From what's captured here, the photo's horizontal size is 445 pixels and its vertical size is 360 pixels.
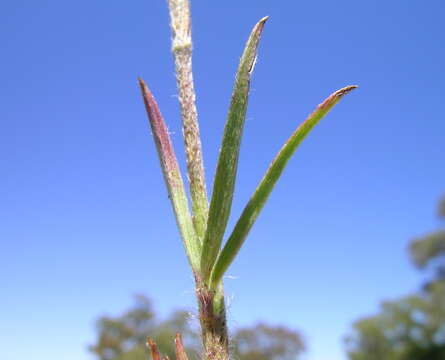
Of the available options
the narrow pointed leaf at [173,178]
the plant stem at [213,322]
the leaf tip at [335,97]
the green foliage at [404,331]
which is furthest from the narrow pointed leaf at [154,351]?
the green foliage at [404,331]

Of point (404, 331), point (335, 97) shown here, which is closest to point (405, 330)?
point (404, 331)

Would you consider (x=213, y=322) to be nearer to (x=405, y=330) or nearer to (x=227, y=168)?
(x=227, y=168)

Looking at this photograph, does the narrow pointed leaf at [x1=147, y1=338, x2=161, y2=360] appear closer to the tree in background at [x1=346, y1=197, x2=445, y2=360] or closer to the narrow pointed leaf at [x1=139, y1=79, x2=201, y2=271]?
the narrow pointed leaf at [x1=139, y1=79, x2=201, y2=271]

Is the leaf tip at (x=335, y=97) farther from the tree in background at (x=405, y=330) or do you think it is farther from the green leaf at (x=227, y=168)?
the tree in background at (x=405, y=330)

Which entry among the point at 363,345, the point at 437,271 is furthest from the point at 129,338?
the point at 437,271

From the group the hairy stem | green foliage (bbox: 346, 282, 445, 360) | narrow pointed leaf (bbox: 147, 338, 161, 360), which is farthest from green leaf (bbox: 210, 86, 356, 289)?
green foliage (bbox: 346, 282, 445, 360)

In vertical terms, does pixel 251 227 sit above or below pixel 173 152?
below

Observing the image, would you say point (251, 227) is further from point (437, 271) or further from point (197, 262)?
point (437, 271)
